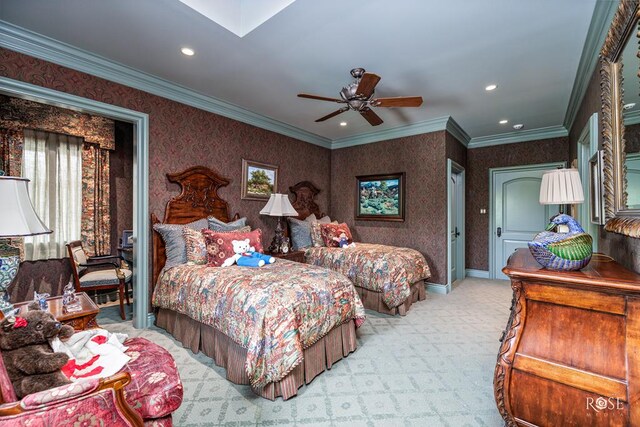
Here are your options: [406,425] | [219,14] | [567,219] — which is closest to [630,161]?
[567,219]

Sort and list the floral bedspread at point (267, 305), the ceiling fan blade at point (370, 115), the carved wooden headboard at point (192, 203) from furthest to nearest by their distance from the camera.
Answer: the carved wooden headboard at point (192, 203)
the ceiling fan blade at point (370, 115)
the floral bedspread at point (267, 305)

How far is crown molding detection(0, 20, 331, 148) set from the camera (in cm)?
225

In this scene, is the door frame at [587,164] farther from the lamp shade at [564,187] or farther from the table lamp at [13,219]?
the table lamp at [13,219]

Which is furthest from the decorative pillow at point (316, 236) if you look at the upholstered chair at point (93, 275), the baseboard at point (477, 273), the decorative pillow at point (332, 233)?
the baseboard at point (477, 273)

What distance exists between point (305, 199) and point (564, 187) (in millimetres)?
3646

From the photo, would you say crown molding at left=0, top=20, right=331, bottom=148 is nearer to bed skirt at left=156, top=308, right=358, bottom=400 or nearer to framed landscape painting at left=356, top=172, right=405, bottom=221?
framed landscape painting at left=356, top=172, right=405, bottom=221

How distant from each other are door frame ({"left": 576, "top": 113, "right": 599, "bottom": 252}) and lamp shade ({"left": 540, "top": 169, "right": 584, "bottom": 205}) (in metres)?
0.32

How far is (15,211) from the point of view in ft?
4.79

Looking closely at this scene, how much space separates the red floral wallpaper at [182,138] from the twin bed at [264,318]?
80cm

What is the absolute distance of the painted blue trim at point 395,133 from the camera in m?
4.29

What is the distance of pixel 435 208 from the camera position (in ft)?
14.4

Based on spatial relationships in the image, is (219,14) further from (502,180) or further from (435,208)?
(502,180)

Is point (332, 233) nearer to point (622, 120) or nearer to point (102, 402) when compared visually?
point (622, 120)

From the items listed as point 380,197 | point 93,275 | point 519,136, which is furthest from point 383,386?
point 519,136
